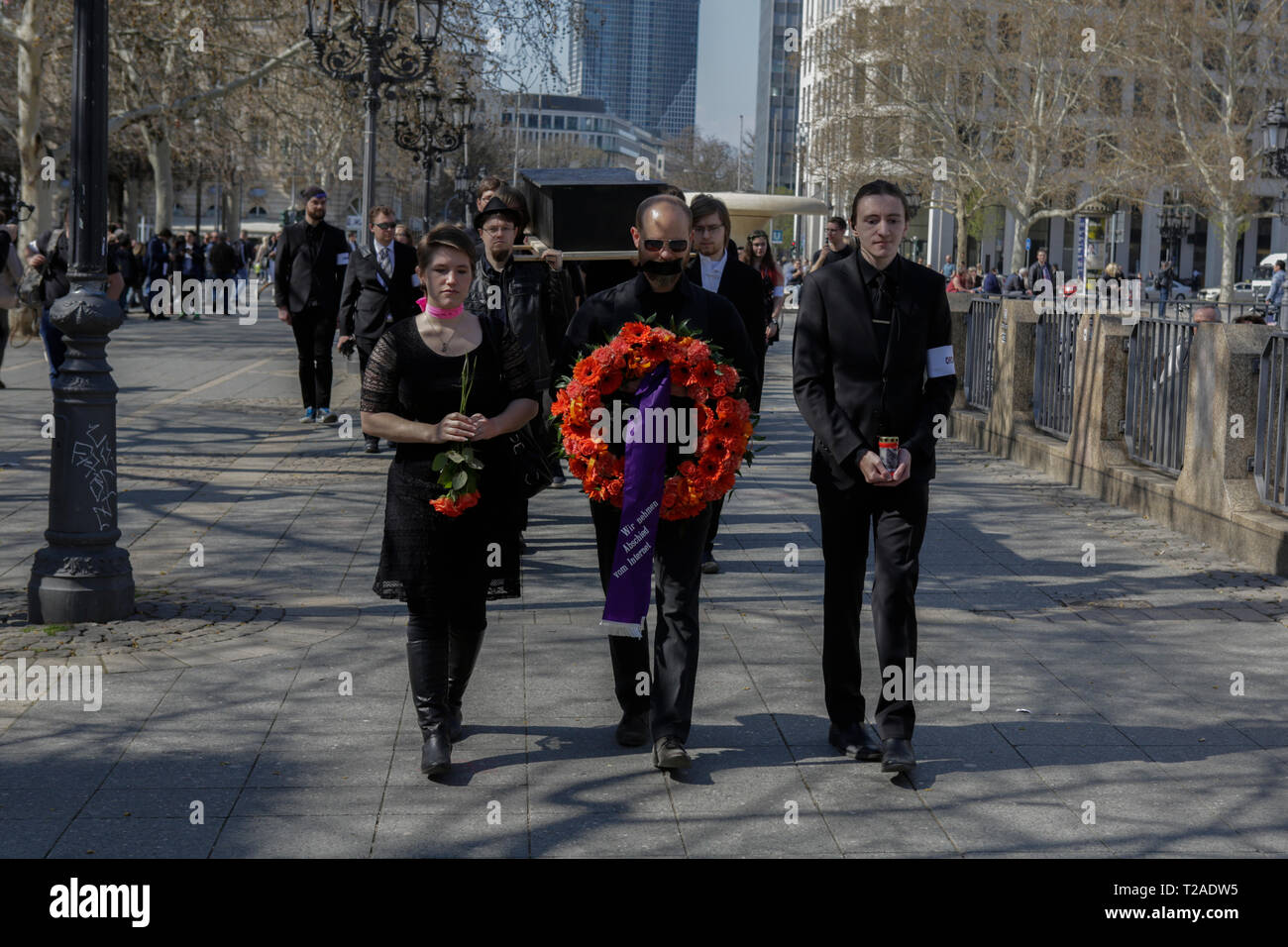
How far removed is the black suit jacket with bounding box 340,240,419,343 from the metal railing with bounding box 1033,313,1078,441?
5471mm

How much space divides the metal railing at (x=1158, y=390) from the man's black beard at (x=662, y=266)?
646cm

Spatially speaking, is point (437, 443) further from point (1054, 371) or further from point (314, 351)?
point (314, 351)

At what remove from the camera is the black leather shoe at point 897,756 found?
5.28 meters

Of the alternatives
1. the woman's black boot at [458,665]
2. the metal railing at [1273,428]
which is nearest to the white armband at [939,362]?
the woman's black boot at [458,665]

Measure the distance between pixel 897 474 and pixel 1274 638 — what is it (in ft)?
10.3

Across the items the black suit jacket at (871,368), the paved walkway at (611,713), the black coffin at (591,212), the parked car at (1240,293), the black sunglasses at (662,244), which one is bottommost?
the paved walkway at (611,713)

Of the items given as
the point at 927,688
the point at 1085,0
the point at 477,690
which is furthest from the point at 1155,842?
the point at 1085,0

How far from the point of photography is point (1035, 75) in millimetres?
56688

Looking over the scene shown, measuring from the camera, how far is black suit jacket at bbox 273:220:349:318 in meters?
14.2

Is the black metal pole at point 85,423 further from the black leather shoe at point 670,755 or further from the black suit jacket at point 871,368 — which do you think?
the black suit jacket at point 871,368

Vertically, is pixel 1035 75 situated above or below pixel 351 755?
above

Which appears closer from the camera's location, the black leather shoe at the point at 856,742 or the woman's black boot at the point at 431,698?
the woman's black boot at the point at 431,698
